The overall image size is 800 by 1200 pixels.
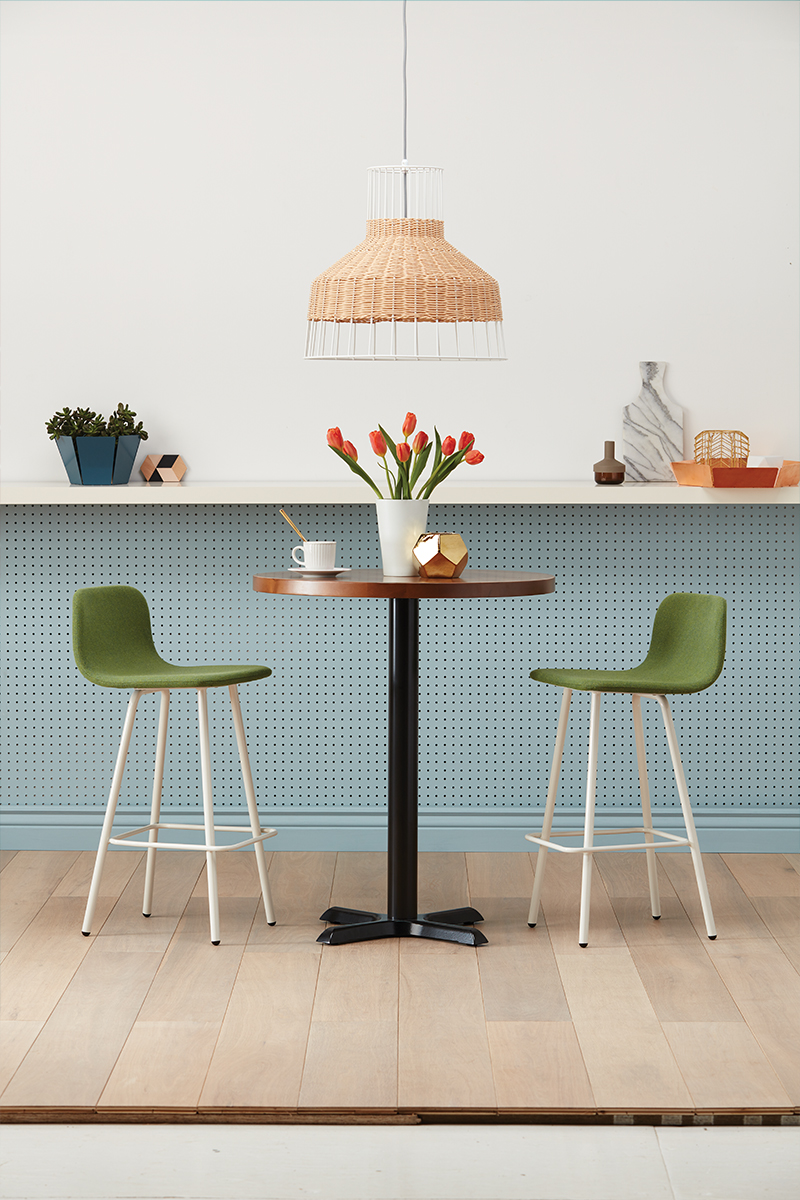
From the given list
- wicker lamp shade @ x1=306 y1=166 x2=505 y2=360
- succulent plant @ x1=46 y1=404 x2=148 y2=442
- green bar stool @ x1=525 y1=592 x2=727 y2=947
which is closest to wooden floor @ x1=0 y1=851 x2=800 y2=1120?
green bar stool @ x1=525 y1=592 x2=727 y2=947

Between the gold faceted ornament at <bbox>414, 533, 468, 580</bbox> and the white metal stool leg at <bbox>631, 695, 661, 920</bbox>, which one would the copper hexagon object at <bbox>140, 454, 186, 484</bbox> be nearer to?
the gold faceted ornament at <bbox>414, 533, 468, 580</bbox>

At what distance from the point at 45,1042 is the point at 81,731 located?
5.38 feet

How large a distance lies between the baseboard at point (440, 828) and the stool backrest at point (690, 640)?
82 centimetres

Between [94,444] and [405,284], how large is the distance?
1.44m

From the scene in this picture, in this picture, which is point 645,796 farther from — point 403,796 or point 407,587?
point 407,587

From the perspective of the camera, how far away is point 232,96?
3.89 metres

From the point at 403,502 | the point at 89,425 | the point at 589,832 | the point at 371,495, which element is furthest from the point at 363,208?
the point at 589,832

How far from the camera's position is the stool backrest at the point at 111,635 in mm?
3199

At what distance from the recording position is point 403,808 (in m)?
3.11

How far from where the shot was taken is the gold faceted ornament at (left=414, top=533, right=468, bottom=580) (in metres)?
2.95

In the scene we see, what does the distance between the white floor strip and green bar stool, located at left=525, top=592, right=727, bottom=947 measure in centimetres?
85

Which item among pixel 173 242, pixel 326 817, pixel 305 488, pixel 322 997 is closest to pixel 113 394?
pixel 173 242

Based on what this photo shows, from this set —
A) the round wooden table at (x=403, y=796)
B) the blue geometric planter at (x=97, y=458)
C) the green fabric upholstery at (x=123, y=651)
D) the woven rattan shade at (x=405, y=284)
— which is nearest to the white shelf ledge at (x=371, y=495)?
the blue geometric planter at (x=97, y=458)

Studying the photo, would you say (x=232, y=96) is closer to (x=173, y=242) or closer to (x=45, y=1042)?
(x=173, y=242)
